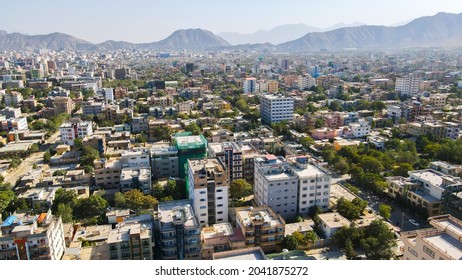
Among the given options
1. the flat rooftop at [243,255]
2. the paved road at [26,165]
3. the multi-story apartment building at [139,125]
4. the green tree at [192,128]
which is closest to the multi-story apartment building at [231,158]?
the green tree at [192,128]

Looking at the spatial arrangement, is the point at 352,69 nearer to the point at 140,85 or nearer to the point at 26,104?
the point at 140,85

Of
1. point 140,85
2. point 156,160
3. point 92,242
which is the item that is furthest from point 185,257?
point 140,85

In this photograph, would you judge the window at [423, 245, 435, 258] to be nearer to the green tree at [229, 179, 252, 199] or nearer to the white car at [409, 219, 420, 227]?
the white car at [409, 219, 420, 227]

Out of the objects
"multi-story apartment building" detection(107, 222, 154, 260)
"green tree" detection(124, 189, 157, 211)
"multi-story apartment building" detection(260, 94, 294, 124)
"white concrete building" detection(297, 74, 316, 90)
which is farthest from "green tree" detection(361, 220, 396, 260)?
"white concrete building" detection(297, 74, 316, 90)

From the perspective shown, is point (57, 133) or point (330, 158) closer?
point (330, 158)

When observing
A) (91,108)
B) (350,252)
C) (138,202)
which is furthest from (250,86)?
(350,252)

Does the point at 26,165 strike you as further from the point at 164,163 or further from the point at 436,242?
the point at 436,242

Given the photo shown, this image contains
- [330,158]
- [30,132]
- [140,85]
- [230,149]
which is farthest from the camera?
[140,85]
